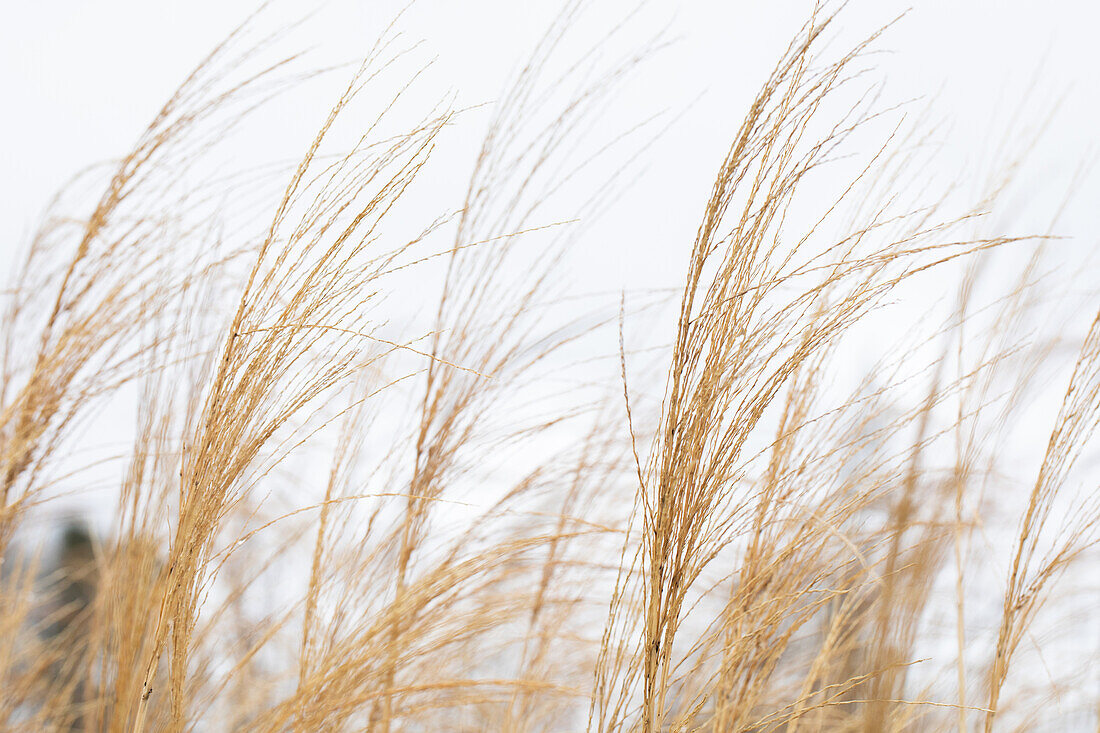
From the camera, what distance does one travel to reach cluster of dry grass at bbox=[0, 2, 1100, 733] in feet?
2.67

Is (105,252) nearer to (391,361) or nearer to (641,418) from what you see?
(391,361)

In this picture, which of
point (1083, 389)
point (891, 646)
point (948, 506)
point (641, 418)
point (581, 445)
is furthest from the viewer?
point (641, 418)

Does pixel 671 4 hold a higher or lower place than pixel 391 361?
higher

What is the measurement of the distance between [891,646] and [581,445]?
1.87 feet

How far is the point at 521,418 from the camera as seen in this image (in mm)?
1311

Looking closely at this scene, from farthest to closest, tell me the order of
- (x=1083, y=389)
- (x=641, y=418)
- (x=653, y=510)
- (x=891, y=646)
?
1. (x=641, y=418)
2. (x=891, y=646)
3. (x=1083, y=389)
4. (x=653, y=510)

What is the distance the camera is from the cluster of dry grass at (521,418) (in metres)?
0.81

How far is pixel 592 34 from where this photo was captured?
4.01 feet

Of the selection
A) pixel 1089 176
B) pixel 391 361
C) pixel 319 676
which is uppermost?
pixel 1089 176

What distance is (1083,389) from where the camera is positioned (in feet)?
3.37

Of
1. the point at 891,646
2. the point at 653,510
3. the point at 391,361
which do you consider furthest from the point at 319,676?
the point at 391,361

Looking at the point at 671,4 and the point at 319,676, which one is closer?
the point at 319,676

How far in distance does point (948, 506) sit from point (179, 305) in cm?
141

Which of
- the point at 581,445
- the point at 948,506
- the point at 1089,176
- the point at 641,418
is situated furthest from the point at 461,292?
the point at 948,506
